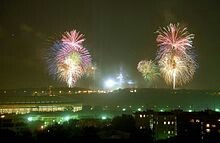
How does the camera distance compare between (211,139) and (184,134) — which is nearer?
(211,139)

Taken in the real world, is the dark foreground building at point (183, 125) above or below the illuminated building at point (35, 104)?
below

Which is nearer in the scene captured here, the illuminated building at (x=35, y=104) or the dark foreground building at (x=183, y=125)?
the dark foreground building at (x=183, y=125)

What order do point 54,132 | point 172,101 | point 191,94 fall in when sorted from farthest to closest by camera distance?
point 191,94
point 172,101
point 54,132

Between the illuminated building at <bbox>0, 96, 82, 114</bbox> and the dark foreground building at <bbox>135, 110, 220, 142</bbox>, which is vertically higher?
the illuminated building at <bbox>0, 96, 82, 114</bbox>

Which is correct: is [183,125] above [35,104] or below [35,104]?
below

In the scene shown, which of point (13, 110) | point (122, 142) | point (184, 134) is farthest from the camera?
point (13, 110)

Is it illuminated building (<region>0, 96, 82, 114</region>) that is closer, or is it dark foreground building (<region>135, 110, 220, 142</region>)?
dark foreground building (<region>135, 110, 220, 142</region>)

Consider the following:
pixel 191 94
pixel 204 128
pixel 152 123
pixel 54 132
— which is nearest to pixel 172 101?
pixel 191 94

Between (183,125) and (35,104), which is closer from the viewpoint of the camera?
(183,125)

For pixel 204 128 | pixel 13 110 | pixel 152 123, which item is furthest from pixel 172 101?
pixel 204 128

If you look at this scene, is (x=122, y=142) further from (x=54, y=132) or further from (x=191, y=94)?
(x=191, y=94)
